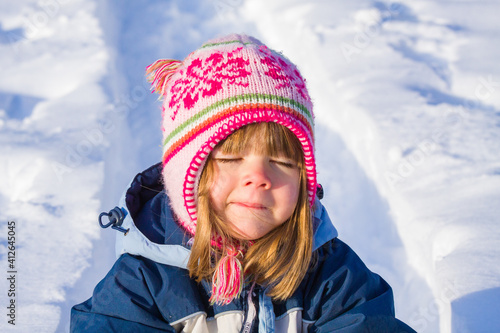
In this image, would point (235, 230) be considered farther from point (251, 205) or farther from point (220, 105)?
point (220, 105)

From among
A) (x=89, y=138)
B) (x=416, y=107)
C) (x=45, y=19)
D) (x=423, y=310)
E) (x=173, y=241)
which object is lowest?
(x=423, y=310)

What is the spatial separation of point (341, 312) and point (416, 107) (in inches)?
92.2

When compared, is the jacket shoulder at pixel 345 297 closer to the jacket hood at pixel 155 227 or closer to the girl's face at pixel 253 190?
the jacket hood at pixel 155 227

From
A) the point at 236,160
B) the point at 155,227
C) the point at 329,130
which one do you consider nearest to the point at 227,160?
the point at 236,160

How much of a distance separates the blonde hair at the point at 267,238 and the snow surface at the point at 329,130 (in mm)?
742

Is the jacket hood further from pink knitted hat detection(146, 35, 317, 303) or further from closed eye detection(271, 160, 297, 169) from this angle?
closed eye detection(271, 160, 297, 169)

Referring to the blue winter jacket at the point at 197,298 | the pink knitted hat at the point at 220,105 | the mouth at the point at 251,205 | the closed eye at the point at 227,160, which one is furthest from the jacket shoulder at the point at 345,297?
the closed eye at the point at 227,160

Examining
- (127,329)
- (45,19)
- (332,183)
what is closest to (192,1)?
(45,19)

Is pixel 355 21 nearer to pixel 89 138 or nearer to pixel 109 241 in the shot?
pixel 89 138

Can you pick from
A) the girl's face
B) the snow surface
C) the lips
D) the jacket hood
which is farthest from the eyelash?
the snow surface

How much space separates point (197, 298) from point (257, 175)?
41cm

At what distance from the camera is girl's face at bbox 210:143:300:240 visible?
4.37ft

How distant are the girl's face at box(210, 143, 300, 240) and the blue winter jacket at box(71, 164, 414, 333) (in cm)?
19

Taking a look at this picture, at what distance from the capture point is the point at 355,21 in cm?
427
